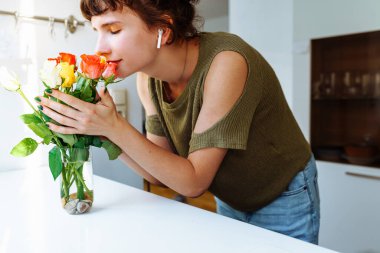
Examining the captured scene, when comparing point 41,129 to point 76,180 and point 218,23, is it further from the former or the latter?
point 218,23

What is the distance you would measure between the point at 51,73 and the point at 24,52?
89 cm

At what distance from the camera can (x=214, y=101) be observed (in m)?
0.73

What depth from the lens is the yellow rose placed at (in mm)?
633

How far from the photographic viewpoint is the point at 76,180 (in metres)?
0.76

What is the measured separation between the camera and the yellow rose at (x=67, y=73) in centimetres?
63

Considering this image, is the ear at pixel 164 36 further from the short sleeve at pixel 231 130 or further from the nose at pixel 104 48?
the short sleeve at pixel 231 130

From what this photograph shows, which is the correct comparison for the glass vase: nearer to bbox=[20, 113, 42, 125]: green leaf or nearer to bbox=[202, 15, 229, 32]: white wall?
bbox=[20, 113, 42, 125]: green leaf

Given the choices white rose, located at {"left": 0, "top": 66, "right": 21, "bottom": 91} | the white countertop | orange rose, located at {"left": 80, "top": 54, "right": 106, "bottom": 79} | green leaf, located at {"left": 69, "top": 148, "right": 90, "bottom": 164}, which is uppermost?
orange rose, located at {"left": 80, "top": 54, "right": 106, "bottom": 79}

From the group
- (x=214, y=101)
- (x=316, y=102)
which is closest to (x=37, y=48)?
(x=214, y=101)

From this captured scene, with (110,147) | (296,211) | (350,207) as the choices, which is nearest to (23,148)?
(110,147)

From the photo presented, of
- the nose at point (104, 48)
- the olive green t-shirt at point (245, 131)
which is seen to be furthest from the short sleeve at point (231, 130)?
the nose at point (104, 48)

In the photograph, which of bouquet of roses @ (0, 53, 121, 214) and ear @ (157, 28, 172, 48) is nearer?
bouquet of roses @ (0, 53, 121, 214)

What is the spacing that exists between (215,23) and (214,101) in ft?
12.8

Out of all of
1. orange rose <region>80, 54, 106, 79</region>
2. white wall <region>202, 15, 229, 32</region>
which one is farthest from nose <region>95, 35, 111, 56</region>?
white wall <region>202, 15, 229, 32</region>
